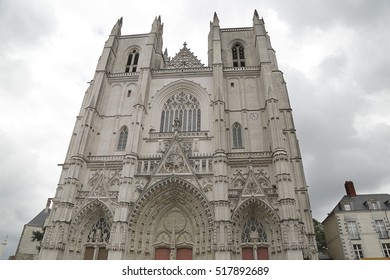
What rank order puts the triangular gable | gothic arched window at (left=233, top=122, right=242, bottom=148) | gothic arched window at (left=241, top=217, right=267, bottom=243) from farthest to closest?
the triangular gable, gothic arched window at (left=233, top=122, right=242, bottom=148), gothic arched window at (left=241, top=217, right=267, bottom=243)

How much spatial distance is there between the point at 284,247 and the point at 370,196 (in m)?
16.7

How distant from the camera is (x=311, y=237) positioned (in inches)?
641

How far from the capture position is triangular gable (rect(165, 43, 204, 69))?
25.0 m

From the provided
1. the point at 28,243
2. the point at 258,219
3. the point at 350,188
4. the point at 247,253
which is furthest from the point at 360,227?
the point at 28,243

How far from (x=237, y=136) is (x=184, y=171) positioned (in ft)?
18.6

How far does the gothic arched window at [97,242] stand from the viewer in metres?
16.3

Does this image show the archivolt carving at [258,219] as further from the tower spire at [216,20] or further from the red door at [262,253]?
the tower spire at [216,20]

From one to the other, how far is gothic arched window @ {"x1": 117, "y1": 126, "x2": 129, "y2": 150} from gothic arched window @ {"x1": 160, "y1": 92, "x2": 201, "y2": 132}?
3.05 metres

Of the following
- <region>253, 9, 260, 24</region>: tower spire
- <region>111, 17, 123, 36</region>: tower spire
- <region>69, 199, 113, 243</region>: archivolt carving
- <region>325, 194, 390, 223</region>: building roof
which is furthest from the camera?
<region>111, 17, 123, 36</region>: tower spire

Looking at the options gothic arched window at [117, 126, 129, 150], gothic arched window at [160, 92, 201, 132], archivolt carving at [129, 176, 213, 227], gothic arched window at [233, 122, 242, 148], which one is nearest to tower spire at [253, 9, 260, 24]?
gothic arched window at [160, 92, 201, 132]

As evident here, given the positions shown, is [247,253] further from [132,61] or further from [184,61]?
[132,61]

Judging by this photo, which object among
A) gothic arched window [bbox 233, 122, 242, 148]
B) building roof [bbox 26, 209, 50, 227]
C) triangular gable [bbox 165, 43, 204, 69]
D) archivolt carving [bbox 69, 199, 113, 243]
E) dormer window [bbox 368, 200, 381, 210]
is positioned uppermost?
triangular gable [bbox 165, 43, 204, 69]

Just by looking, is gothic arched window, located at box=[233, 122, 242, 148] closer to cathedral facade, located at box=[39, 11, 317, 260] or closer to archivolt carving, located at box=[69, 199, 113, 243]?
cathedral facade, located at box=[39, 11, 317, 260]

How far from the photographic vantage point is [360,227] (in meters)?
22.5
